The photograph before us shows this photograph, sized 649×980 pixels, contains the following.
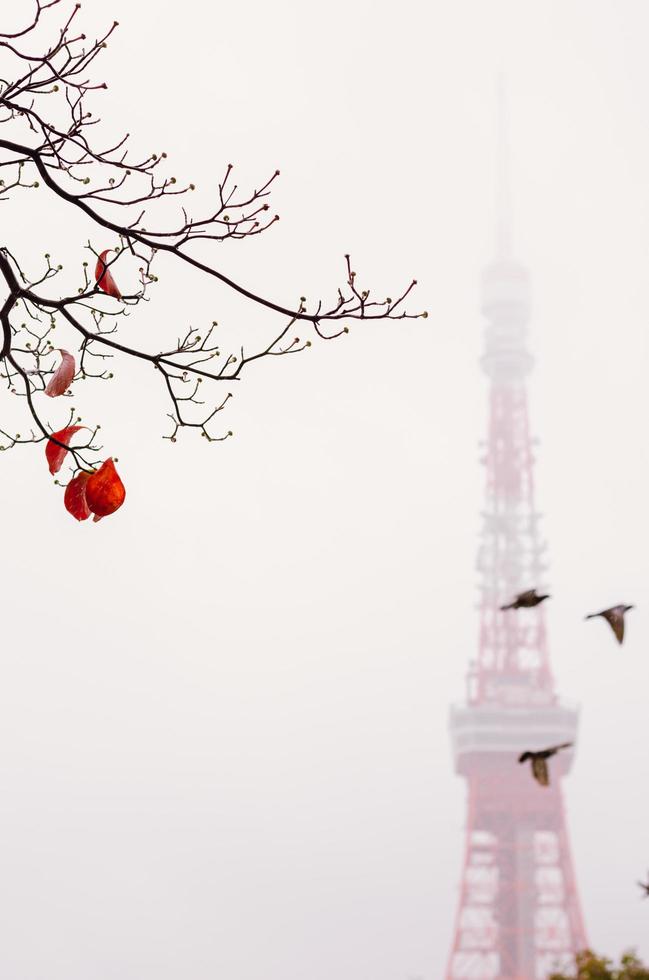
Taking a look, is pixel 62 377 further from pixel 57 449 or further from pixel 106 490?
pixel 106 490

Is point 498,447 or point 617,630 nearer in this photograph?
point 617,630

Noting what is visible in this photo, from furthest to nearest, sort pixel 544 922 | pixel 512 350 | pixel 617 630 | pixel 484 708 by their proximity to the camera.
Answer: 1. pixel 512 350
2. pixel 484 708
3. pixel 544 922
4. pixel 617 630

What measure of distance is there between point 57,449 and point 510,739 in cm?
7483

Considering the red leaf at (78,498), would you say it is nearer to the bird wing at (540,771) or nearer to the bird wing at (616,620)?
the bird wing at (616,620)

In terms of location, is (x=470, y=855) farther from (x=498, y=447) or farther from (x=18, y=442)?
(x=18, y=442)

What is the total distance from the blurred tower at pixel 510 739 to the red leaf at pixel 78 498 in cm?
6494

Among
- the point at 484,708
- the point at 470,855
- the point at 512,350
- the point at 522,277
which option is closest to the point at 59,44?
the point at 470,855

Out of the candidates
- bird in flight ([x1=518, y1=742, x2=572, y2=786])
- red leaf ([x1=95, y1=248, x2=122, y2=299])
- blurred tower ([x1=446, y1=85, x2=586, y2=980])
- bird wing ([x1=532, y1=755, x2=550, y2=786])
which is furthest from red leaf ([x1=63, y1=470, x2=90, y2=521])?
blurred tower ([x1=446, y1=85, x2=586, y2=980])

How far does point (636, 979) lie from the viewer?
15.8 m

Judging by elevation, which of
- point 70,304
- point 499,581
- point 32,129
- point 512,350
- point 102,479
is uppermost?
point 512,350

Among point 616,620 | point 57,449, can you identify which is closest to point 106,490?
point 57,449

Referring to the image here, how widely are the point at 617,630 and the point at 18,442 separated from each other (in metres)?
2.08

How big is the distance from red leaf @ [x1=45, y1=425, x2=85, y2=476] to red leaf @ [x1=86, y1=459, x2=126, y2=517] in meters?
0.17

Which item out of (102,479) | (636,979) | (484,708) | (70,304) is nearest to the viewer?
(102,479)
